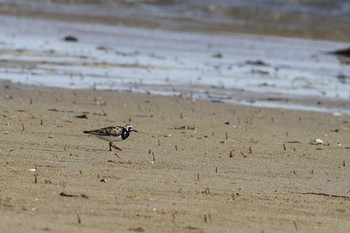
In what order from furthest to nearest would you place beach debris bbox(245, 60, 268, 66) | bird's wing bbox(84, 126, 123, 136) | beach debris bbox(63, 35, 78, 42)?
beach debris bbox(63, 35, 78, 42)
beach debris bbox(245, 60, 268, 66)
bird's wing bbox(84, 126, 123, 136)

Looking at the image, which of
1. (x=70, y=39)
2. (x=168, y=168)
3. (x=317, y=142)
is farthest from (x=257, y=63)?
(x=168, y=168)

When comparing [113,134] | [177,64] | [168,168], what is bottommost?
[168,168]

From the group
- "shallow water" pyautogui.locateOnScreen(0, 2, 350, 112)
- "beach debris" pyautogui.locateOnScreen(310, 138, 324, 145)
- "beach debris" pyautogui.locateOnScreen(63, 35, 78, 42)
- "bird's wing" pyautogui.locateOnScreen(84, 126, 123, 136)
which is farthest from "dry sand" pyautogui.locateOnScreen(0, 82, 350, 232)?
"beach debris" pyautogui.locateOnScreen(63, 35, 78, 42)

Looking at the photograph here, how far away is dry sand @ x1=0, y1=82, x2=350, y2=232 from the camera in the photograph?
7.86m

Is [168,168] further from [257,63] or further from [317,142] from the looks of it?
[257,63]

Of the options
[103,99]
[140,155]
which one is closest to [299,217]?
[140,155]

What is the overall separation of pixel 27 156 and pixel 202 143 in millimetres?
2631

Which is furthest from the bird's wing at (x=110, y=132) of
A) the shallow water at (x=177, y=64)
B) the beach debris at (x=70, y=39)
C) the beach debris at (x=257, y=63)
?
the beach debris at (x=70, y=39)

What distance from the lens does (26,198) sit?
318 inches

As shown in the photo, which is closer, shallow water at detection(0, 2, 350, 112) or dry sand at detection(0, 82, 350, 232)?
dry sand at detection(0, 82, 350, 232)

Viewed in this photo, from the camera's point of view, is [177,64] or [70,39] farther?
[70,39]

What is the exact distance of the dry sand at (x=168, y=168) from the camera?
25.8 feet

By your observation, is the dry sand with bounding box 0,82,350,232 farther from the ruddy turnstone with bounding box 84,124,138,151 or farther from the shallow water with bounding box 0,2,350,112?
the shallow water with bounding box 0,2,350,112

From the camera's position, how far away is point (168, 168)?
10070 millimetres
